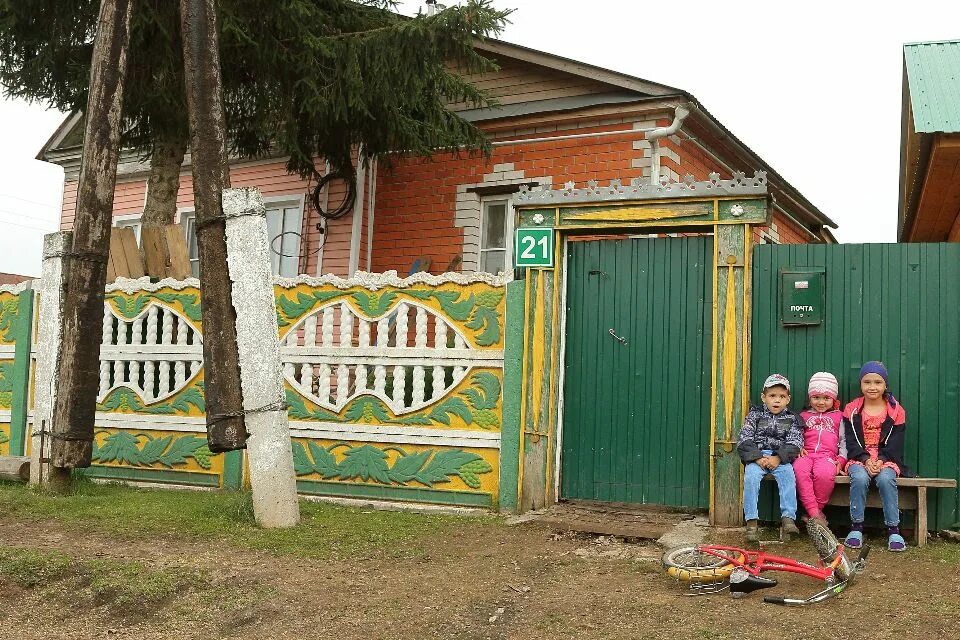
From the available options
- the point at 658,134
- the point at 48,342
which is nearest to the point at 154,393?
the point at 48,342

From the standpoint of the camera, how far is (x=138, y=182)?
50.2 feet

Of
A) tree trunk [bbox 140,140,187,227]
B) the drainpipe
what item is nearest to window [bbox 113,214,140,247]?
tree trunk [bbox 140,140,187,227]

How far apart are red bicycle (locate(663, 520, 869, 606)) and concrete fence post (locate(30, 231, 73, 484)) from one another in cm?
538

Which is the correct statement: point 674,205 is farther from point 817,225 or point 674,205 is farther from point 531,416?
point 817,225

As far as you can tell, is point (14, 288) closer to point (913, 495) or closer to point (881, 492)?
point (881, 492)

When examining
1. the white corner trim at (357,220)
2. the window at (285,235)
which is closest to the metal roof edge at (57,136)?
the window at (285,235)

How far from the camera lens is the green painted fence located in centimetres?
621

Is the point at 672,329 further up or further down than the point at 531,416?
further up

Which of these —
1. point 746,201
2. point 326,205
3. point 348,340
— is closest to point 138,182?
point 326,205

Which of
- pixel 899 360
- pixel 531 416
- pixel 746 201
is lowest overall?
pixel 531 416

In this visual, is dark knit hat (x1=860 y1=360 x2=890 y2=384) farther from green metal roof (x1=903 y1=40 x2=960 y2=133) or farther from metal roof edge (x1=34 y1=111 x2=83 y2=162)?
metal roof edge (x1=34 y1=111 x2=83 y2=162)

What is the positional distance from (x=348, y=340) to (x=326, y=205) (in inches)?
231

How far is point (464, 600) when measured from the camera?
483 centimetres

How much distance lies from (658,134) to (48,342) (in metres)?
6.83
